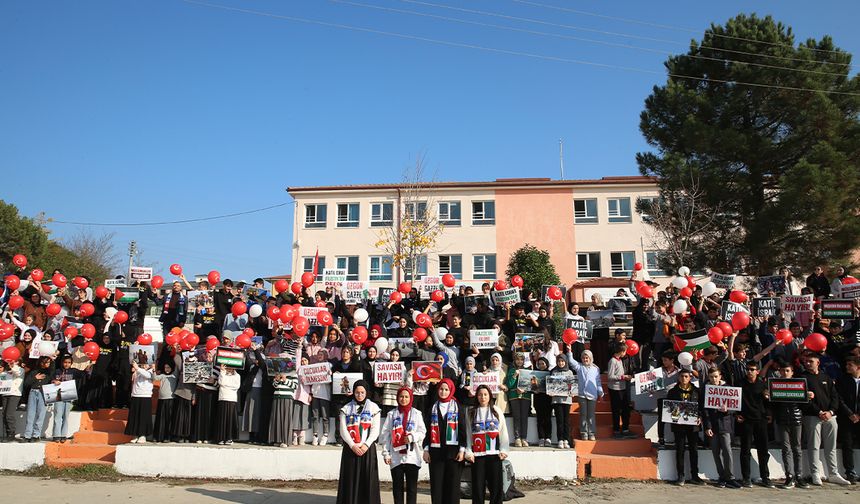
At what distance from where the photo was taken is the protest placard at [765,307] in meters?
13.0

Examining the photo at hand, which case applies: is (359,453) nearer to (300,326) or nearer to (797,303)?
(300,326)

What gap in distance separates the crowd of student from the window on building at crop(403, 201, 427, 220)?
916 inches

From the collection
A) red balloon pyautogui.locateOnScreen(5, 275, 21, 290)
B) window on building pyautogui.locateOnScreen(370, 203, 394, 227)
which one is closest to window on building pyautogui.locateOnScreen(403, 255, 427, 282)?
window on building pyautogui.locateOnScreen(370, 203, 394, 227)

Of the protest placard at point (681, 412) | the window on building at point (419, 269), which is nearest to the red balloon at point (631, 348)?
the protest placard at point (681, 412)

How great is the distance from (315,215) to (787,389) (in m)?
33.7

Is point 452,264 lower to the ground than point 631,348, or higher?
higher

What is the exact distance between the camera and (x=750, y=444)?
971cm

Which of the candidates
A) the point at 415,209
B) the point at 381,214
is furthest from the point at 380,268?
the point at 415,209

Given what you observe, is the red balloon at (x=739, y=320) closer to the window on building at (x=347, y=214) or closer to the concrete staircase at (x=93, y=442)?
the concrete staircase at (x=93, y=442)

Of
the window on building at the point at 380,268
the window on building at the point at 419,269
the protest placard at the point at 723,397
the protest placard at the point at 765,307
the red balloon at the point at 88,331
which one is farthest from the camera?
the window on building at the point at 380,268

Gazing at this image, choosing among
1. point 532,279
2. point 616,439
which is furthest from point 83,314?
point 532,279

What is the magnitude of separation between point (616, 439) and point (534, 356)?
6.63ft

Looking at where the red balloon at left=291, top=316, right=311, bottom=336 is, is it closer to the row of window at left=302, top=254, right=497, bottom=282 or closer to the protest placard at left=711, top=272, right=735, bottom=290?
the protest placard at left=711, top=272, right=735, bottom=290

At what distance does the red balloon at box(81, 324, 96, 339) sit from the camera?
12.5 metres
